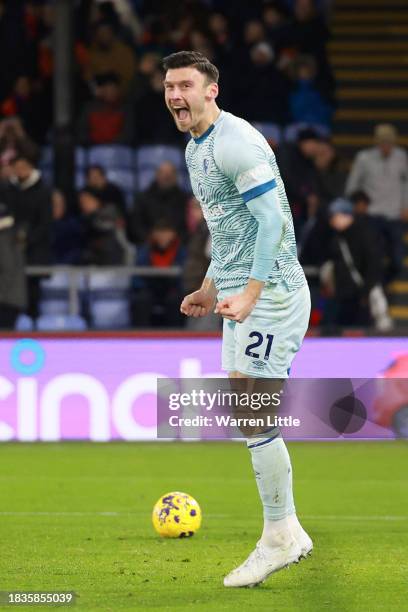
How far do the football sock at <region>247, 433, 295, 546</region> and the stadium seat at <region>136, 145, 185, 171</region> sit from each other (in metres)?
11.1

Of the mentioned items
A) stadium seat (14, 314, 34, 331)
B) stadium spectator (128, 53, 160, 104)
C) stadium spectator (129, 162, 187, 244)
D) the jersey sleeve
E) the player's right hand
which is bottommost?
stadium seat (14, 314, 34, 331)

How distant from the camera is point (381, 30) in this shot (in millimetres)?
21859

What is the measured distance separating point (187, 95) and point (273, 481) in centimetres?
170

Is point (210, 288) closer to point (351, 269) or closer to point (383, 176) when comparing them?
point (351, 269)

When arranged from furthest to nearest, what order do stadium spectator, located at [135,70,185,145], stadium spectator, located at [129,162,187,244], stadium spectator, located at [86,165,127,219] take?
stadium spectator, located at [135,70,185,145] < stadium spectator, located at [86,165,127,219] < stadium spectator, located at [129,162,187,244]

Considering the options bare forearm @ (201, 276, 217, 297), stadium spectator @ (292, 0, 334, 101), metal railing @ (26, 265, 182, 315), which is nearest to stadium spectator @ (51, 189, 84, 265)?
metal railing @ (26, 265, 182, 315)

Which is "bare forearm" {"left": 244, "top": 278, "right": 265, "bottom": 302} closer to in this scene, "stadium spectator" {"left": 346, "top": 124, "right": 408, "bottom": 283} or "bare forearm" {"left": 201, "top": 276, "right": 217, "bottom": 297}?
"bare forearm" {"left": 201, "top": 276, "right": 217, "bottom": 297}

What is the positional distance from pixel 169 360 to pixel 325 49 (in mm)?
7595

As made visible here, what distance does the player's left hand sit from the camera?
6160mm

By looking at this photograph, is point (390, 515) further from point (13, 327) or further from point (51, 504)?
point (13, 327)

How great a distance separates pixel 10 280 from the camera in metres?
14.6

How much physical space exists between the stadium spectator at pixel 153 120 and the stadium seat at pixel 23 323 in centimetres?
383

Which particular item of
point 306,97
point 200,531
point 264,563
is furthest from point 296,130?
point 264,563

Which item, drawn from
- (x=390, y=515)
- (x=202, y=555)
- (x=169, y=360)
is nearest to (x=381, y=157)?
(x=169, y=360)
